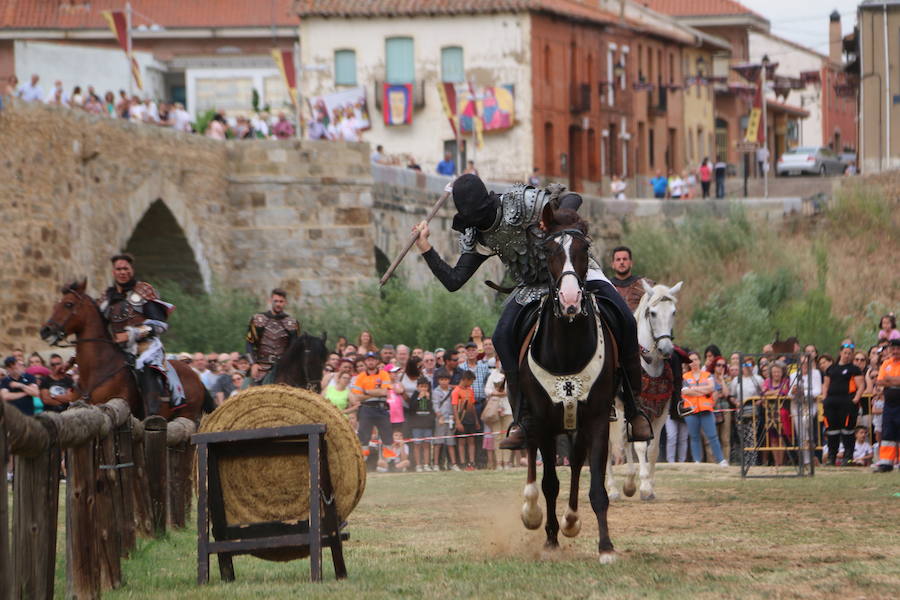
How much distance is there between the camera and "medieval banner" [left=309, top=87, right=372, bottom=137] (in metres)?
47.8

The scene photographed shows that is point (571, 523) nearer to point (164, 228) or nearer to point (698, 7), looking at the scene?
point (164, 228)

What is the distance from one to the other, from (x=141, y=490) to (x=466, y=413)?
12.5 m

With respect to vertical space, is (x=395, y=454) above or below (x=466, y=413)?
below

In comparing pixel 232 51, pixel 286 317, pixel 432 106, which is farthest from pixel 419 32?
pixel 286 317

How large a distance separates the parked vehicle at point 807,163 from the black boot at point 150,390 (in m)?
60.4

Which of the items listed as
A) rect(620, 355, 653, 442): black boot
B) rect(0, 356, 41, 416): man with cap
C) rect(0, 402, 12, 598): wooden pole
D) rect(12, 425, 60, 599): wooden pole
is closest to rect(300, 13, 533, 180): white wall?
rect(0, 356, 41, 416): man with cap

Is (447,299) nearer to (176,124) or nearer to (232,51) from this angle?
(176,124)

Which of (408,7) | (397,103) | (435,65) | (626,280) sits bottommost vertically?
(626,280)

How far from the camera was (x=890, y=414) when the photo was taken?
21.3 metres

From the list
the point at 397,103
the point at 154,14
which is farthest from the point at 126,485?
the point at 154,14

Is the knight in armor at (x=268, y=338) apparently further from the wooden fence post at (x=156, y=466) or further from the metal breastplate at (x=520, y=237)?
the metal breastplate at (x=520, y=237)

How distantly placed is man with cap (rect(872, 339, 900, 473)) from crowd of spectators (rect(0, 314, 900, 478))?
127cm

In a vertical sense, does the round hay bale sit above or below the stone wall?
below

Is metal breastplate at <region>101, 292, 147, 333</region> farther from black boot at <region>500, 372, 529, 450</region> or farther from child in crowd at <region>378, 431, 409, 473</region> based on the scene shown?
child in crowd at <region>378, 431, 409, 473</region>
